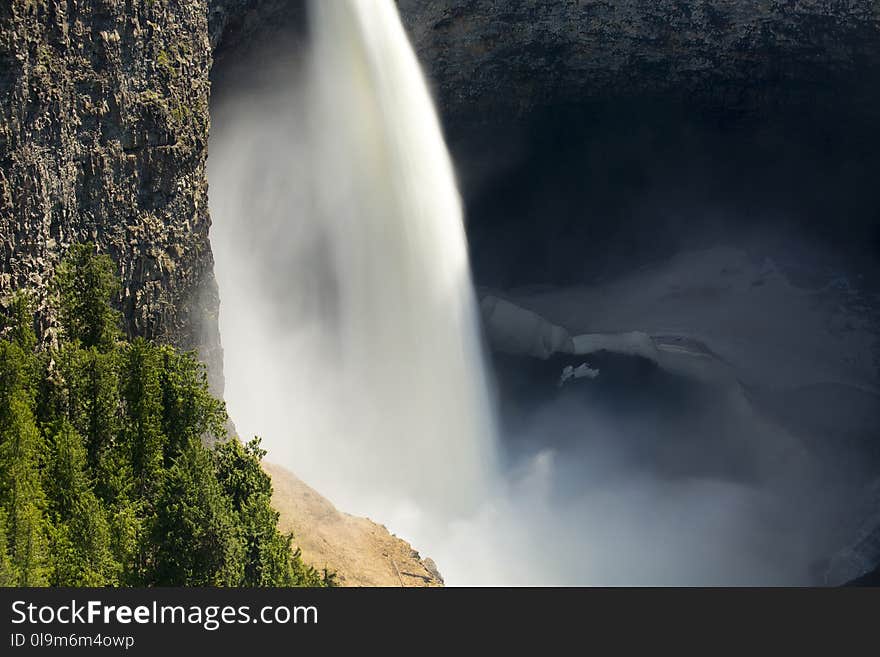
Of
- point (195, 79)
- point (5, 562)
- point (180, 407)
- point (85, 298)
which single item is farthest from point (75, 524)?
point (195, 79)

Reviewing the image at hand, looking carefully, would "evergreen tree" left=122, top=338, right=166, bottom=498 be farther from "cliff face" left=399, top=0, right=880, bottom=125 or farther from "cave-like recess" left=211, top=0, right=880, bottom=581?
"cliff face" left=399, top=0, right=880, bottom=125

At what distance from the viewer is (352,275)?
3872 centimetres

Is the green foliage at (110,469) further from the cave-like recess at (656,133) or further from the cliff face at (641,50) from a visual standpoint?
the cliff face at (641,50)

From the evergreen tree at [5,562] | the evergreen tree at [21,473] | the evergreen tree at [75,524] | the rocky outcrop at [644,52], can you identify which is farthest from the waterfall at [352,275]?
the evergreen tree at [5,562]

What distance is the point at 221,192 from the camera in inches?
1478

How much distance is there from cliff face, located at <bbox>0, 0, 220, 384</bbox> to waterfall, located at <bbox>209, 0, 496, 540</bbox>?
274 inches

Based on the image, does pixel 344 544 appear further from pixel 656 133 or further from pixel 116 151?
pixel 656 133

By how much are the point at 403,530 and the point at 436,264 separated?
401 inches

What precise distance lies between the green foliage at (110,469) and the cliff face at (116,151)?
40.4 inches

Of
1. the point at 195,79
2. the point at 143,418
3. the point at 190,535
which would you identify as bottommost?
the point at 190,535

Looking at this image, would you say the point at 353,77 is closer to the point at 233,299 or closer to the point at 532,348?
the point at 233,299

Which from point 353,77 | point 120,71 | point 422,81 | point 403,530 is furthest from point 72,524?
point 422,81

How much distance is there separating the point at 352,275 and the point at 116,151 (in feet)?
47.0

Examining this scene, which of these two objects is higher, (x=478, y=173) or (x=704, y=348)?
(x=478, y=173)
